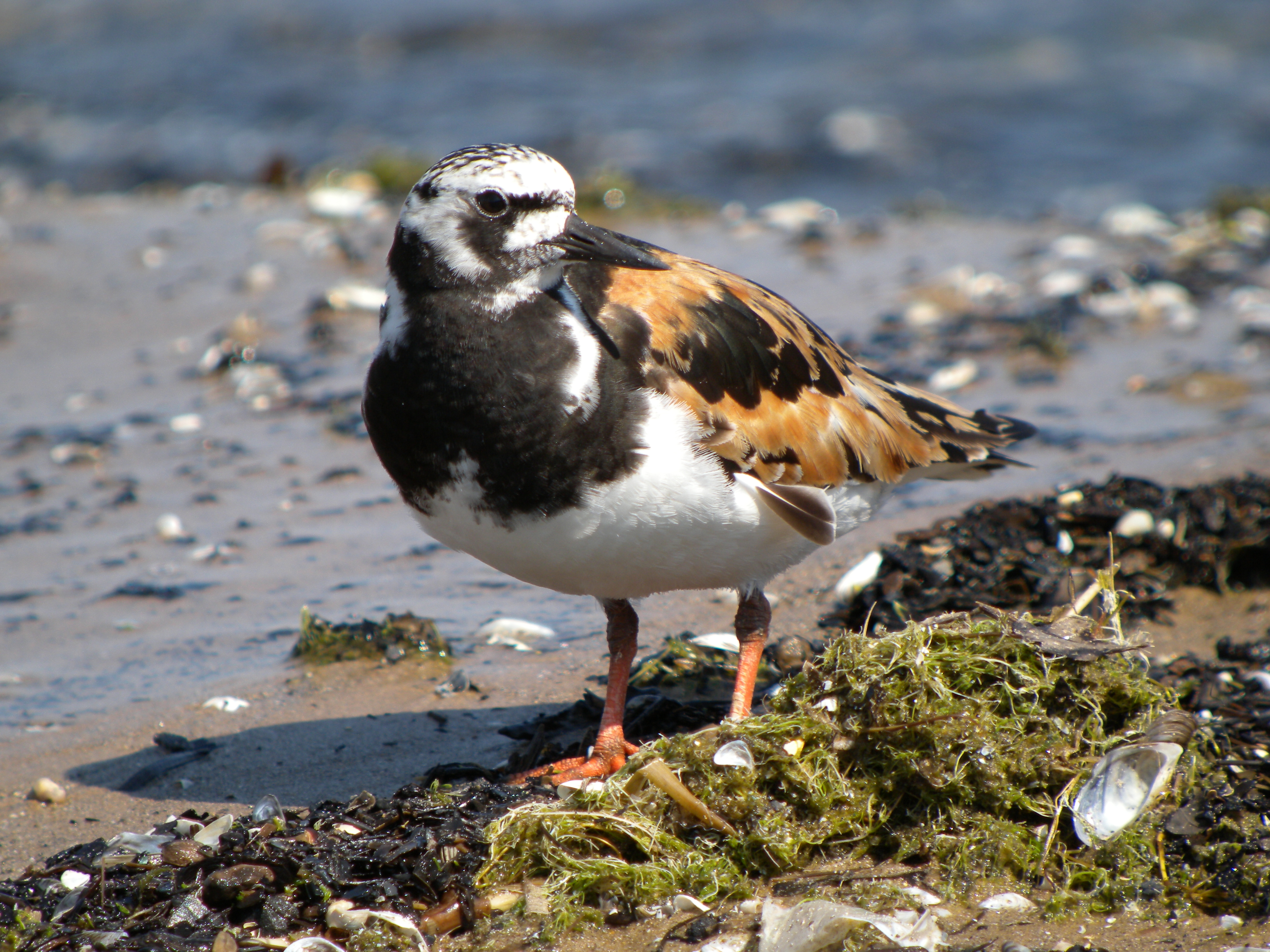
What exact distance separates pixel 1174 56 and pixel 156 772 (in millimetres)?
19118

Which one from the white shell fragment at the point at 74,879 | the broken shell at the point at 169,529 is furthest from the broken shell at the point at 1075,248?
the white shell fragment at the point at 74,879

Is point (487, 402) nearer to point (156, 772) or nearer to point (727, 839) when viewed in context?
point (727, 839)

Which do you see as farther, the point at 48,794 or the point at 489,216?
the point at 48,794

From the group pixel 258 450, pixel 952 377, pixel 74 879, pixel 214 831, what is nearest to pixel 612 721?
pixel 214 831

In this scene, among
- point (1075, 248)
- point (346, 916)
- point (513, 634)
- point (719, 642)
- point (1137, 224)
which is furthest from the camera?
point (1137, 224)

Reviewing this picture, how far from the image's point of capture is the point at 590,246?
3.46 meters

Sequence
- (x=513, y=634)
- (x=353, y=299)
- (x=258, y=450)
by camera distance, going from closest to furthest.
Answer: (x=513, y=634) < (x=258, y=450) < (x=353, y=299)

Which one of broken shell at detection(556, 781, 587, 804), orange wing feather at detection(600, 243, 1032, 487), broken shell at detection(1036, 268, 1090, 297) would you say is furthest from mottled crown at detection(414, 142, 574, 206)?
broken shell at detection(1036, 268, 1090, 297)

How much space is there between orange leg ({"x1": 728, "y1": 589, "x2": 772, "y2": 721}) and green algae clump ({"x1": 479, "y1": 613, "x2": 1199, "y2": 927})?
1.92ft

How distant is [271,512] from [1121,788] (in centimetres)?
447

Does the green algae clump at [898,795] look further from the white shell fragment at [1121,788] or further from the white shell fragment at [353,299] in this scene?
the white shell fragment at [353,299]

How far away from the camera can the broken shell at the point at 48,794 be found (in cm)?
393

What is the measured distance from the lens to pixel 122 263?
9.73 metres

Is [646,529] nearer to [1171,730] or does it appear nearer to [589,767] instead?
[589,767]
